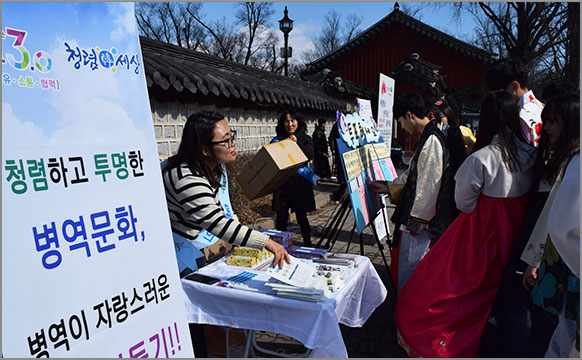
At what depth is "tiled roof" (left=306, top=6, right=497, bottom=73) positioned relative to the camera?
55.0 ft

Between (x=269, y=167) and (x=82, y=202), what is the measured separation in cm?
212

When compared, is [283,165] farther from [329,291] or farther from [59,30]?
[59,30]

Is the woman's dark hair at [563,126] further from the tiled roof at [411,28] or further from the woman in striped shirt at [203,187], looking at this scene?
the tiled roof at [411,28]

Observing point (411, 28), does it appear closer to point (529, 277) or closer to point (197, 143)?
point (529, 277)

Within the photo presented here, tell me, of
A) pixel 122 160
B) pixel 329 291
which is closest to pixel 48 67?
pixel 122 160

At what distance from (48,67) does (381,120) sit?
425 cm

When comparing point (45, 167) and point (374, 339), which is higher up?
point (45, 167)

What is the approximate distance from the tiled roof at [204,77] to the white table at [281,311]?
135 inches

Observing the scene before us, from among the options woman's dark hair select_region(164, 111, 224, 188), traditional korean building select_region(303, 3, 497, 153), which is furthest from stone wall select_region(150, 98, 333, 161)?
traditional korean building select_region(303, 3, 497, 153)

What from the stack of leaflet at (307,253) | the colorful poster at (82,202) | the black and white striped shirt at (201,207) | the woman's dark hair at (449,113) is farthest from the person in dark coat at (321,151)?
the colorful poster at (82,202)

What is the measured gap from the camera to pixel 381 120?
5008mm

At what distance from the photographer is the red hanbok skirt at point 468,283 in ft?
8.21

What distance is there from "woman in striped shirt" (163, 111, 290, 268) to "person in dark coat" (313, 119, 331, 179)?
27.3 feet

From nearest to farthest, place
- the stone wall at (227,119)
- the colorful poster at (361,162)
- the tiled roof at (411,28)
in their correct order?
1. the colorful poster at (361,162)
2. the stone wall at (227,119)
3. the tiled roof at (411,28)
